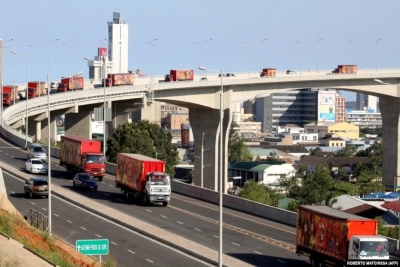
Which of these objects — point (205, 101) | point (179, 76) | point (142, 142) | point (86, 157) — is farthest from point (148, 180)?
point (142, 142)

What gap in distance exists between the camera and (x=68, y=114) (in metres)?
114

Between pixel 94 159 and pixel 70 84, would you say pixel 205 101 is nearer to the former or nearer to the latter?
pixel 70 84

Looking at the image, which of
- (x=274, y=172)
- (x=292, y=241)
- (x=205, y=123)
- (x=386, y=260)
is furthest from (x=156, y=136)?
(x=386, y=260)

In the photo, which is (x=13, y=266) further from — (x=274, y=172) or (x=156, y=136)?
(x=274, y=172)

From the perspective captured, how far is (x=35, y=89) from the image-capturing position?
356 ft

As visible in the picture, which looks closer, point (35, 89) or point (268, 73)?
point (35, 89)

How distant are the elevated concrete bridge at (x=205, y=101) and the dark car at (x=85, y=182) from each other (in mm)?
31255

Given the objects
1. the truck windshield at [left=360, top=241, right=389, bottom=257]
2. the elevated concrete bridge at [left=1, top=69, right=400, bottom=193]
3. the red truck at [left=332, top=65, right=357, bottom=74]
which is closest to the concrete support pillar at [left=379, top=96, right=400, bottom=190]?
the elevated concrete bridge at [left=1, top=69, right=400, bottom=193]

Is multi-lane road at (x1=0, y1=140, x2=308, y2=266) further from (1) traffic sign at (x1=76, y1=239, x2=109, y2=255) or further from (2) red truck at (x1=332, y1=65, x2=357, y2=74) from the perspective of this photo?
(2) red truck at (x1=332, y1=65, x2=357, y2=74)

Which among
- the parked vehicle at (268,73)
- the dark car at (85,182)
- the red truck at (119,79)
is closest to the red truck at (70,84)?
the red truck at (119,79)

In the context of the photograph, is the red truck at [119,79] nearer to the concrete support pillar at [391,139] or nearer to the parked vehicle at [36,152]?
the parked vehicle at [36,152]

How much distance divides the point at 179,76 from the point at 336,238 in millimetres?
73758

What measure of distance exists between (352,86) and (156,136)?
25.6 m

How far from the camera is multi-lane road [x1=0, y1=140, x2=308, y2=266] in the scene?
42.1m
